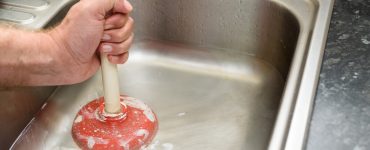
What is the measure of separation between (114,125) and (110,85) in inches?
3.9

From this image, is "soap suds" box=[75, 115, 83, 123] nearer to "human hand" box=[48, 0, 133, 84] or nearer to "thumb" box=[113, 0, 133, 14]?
"human hand" box=[48, 0, 133, 84]

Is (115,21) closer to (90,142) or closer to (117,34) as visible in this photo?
(117,34)

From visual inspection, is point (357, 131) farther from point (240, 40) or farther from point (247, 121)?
point (240, 40)

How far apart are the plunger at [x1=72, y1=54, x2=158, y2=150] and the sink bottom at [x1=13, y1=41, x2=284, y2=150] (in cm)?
3

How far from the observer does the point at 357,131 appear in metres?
0.56

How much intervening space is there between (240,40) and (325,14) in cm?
23

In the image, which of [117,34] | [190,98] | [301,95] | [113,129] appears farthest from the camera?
[190,98]

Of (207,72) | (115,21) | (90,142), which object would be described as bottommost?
(90,142)

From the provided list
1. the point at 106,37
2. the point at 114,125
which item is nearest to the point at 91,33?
the point at 106,37

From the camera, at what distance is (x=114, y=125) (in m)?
0.81

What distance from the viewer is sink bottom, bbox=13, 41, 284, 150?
84 centimetres

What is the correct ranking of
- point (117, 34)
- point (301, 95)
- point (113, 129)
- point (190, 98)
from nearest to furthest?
point (301, 95), point (117, 34), point (113, 129), point (190, 98)

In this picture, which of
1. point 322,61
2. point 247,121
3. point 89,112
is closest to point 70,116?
point 89,112

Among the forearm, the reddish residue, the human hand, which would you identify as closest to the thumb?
the human hand
